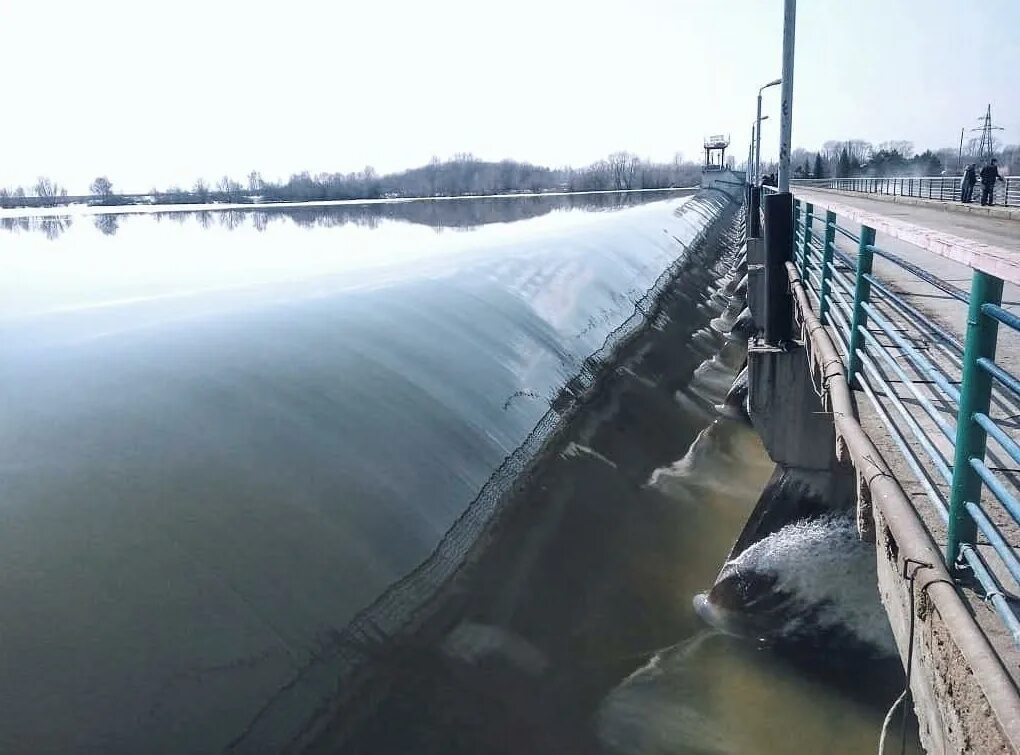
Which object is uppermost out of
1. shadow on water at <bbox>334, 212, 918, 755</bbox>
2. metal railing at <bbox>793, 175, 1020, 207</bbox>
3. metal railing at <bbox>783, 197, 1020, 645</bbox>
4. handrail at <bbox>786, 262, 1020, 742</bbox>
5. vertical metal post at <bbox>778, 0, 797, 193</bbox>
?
vertical metal post at <bbox>778, 0, 797, 193</bbox>

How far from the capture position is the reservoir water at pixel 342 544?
5613 millimetres

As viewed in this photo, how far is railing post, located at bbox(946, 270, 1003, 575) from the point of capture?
3229 mm

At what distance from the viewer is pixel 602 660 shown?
7.25 meters

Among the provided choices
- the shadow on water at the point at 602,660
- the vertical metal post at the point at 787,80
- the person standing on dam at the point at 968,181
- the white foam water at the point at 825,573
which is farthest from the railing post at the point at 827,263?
the person standing on dam at the point at 968,181

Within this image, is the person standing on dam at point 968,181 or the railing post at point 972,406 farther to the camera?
the person standing on dam at point 968,181

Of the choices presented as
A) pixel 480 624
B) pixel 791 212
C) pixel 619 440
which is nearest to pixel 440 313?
pixel 619 440

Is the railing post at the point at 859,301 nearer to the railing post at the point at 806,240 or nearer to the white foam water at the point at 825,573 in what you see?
the white foam water at the point at 825,573

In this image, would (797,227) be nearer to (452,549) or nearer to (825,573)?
(825,573)

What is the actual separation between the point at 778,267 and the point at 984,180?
16273mm

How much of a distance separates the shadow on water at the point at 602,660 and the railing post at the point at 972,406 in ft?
12.4

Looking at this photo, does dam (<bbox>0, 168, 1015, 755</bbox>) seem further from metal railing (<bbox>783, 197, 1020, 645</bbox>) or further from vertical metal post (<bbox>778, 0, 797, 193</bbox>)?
vertical metal post (<bbox>778, 0, 797, 193</bbox>)

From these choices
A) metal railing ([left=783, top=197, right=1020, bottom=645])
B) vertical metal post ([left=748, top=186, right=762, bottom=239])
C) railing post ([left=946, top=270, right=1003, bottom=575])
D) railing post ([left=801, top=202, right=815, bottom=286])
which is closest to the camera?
metal railing ([left=783, top=197, right=1020, bottom=645])

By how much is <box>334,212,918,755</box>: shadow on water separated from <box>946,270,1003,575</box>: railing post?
3.78 meters

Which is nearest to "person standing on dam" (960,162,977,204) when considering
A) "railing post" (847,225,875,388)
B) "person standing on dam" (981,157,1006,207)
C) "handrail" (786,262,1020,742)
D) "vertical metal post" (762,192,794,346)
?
"person standing on dam" (981,157,1006,207)
